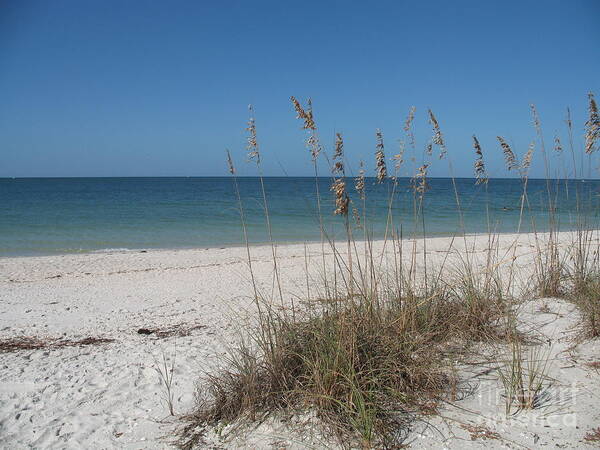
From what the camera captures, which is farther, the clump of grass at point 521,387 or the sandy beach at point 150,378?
the clump of grass at point 521,387

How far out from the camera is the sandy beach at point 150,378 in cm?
221

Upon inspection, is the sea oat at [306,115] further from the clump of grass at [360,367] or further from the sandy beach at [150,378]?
the sandy beach at [150,378]

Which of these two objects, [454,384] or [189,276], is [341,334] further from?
[189,276]

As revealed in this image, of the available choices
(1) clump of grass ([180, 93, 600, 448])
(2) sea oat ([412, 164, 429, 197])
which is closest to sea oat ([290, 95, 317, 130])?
(1) clump of grass ([180, 93, 600, 448])

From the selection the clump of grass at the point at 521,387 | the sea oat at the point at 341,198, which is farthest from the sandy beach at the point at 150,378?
the sea oat at the point at 341,198

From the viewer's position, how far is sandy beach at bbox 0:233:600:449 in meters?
2.21

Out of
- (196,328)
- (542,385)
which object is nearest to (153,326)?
(196,328)

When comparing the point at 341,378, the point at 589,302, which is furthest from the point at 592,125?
the point at 341,378

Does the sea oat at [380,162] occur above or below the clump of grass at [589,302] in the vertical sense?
above

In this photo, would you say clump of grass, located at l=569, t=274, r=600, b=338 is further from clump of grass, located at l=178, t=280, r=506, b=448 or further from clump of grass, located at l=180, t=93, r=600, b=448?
clump of grass, located at l=178, t=280, r=506, b=448

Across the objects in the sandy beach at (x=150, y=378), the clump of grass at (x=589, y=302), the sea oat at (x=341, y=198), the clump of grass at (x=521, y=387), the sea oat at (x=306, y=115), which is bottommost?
the sandy beach at (x=150, y=378)

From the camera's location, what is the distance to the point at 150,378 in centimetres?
322

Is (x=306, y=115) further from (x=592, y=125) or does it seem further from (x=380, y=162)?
(x=592, y=125)

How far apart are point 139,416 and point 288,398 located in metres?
0.99
